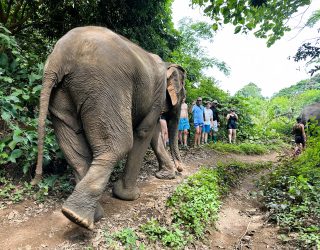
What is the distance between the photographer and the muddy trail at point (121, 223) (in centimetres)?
290

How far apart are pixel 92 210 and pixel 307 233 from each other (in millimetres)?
2588

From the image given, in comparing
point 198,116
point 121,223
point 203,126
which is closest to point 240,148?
point 203,126

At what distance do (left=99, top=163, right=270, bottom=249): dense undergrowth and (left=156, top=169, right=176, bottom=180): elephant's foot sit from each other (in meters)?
0.41

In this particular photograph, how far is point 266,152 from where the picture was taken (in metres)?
12.4

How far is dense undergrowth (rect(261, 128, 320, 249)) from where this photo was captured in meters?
3.75

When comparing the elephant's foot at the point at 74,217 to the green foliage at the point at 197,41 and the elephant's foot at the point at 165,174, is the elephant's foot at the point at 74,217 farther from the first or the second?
the green foliage at the point at 197,41

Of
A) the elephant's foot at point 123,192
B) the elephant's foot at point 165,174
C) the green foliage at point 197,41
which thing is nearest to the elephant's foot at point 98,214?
the elephant's foot at point 123,192

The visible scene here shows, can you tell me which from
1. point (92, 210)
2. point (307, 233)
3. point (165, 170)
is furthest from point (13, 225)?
point (307, 233)

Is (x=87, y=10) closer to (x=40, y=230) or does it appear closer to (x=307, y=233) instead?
(x=40, y=230)

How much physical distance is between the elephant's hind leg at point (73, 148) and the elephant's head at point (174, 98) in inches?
80.8

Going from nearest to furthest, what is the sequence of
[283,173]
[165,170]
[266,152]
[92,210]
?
[92,210] < [165,170] < [283,173] < [266,152]

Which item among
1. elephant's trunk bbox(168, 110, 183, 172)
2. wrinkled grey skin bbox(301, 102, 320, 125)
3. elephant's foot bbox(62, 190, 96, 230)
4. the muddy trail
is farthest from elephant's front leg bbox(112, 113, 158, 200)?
wrinkled grey skin bbox(301, 102, 320, 125)

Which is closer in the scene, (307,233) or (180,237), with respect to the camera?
(180,237)

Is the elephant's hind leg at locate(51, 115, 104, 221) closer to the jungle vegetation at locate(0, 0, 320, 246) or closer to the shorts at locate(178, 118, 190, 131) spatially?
the jungle vegetation at locate(0, 0, 320, 246)
